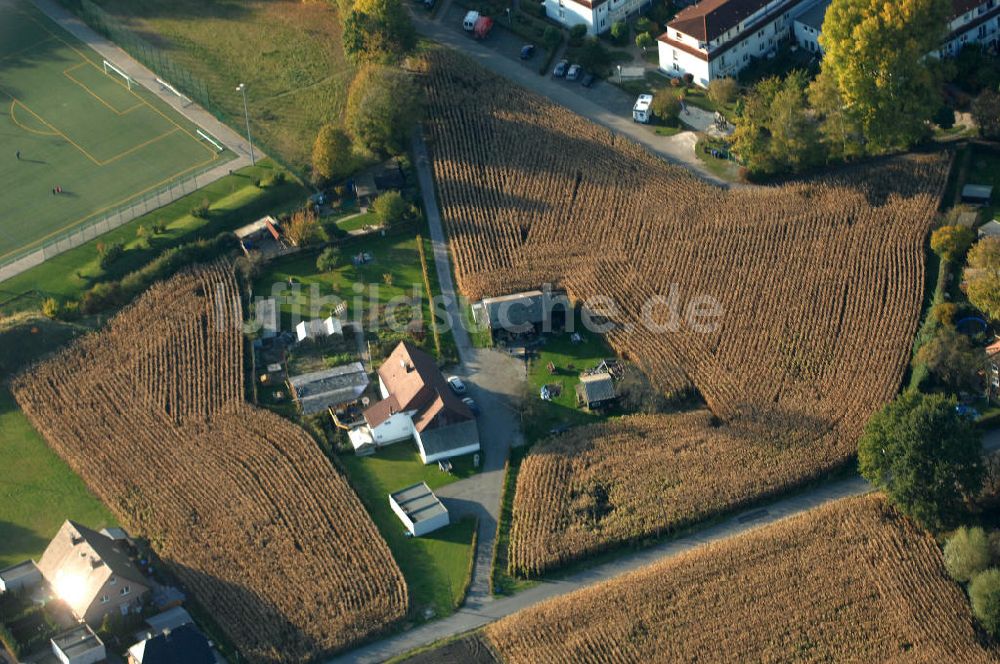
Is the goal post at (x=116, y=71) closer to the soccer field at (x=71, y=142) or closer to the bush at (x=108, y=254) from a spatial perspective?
the soccer field at (x=71, y=142)

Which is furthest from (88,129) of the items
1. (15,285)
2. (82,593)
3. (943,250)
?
(943,250)

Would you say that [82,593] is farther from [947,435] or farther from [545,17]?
[545,17]

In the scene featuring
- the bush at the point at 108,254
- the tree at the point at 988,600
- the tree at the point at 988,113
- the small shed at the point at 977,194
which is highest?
the tree at the point at 988,113

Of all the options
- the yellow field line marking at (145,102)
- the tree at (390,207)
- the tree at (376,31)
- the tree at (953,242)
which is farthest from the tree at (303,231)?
the tree at (953,242)

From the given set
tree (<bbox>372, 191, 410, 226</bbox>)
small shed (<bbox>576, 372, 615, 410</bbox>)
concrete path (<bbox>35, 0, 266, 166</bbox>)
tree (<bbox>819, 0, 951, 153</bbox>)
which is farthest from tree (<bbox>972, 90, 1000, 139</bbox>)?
concrete path (<bbox>35, 0, 266, 166</bbox>)

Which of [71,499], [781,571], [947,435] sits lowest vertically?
[71,499]

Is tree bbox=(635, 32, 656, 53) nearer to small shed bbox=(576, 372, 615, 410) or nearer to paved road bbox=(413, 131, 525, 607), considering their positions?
paved road bbox=(413, 131, 525, 607)
